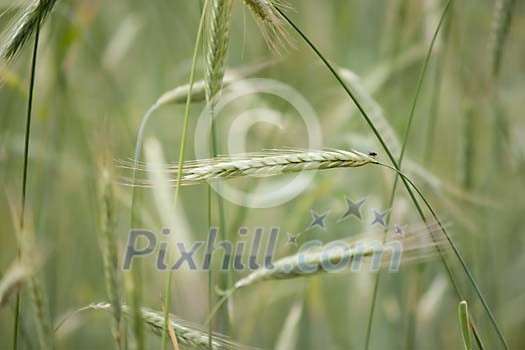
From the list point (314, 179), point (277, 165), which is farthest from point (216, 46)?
point (314, 179)

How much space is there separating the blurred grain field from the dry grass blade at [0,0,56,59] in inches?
4.4

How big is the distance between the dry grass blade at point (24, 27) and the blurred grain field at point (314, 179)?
0.11m

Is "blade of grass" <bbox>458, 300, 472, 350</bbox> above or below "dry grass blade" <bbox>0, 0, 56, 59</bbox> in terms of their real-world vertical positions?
below

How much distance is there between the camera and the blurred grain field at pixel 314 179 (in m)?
1.78

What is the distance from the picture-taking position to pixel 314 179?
7.11 feet

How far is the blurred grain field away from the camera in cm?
178

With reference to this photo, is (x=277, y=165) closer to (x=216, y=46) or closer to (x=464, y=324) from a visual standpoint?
(x=216, y=46)

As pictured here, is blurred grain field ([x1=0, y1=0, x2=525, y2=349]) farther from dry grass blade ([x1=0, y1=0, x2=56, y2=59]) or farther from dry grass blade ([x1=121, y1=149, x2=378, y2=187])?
dry grass blade ([x1=121, y1=149, x2=378, y2=187])

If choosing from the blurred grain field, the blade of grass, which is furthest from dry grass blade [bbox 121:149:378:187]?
the blurred grain field

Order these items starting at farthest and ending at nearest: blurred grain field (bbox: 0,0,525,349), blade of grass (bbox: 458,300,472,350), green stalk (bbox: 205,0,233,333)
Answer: blurred grain field (bbox: 0,0,525,349), green stalk (bbox: 205,0,233,333), blade of grass (bbox: 458,300,472,350)

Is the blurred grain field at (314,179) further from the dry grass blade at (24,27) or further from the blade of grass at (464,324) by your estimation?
the blade of grass at (464,324)

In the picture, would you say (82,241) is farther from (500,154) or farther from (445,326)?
(500,154)

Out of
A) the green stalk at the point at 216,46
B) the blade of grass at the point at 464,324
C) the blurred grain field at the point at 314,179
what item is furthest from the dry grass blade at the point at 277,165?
the blurred grain field at the point at 314,179

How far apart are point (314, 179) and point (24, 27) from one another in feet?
4.01
